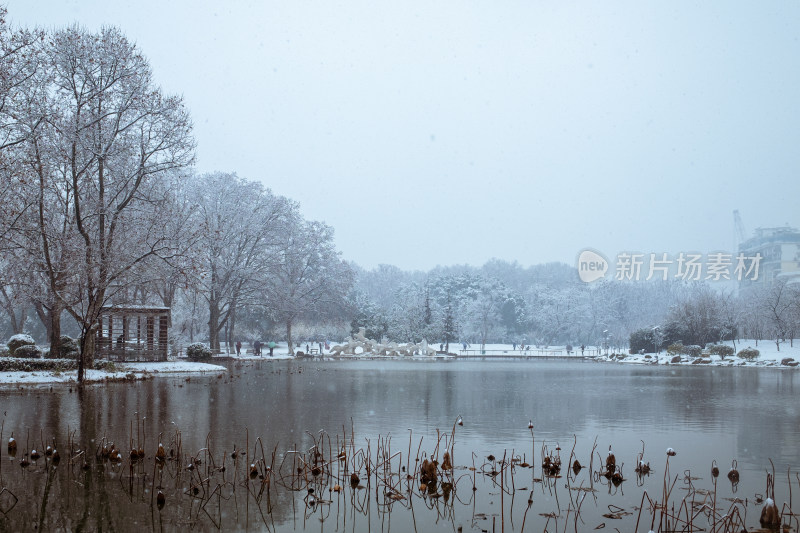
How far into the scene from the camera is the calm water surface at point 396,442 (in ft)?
22.4

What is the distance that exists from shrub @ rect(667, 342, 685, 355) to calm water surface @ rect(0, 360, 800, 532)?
27.9 meters

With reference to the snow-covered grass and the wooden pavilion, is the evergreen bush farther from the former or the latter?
the wooden pavilion

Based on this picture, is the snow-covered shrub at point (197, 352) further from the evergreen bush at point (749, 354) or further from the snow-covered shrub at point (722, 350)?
the snow-covered shrub at point (722, 350)

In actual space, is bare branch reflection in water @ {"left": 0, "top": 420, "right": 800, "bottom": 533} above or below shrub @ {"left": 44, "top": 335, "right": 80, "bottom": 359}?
below

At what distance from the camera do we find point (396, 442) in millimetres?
10914

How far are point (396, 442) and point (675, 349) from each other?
44113 mm

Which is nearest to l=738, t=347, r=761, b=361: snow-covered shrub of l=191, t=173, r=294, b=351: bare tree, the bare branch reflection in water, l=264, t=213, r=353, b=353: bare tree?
l=264, t=213, r=353, b=353: bare tree

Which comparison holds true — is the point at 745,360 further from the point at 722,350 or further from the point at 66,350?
the point at 66,350

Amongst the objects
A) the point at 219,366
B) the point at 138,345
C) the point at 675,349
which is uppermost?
the point at 138,345

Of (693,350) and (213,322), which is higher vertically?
(213,322)

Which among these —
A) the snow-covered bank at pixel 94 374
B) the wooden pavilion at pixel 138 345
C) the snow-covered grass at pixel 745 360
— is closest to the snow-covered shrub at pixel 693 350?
the snow-covered grass at pixel 745 360

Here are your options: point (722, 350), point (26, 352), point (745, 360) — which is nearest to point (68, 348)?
point (26, 352)

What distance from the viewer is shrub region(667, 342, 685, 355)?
4986 cm

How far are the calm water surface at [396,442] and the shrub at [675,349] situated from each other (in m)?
27.9
